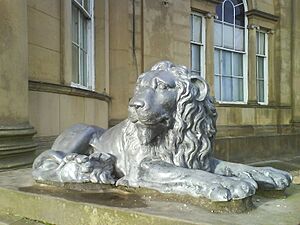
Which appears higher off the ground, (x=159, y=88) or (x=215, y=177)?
(x=159, y=88)

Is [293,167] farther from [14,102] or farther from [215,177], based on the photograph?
[215,177]

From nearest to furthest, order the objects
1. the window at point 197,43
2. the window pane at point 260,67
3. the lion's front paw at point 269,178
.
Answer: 1. the lion's front paw at point 269,178
2. the window at point 197,43
3. the window pane at point 260,67

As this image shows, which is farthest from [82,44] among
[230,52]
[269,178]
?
[230,52]

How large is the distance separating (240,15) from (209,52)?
2642mm

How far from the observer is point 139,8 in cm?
1034

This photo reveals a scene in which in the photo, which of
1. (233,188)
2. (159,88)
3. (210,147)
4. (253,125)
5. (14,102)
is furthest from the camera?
(253,125)

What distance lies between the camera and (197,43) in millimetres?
12906

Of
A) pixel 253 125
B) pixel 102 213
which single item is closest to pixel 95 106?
pixel 102 213

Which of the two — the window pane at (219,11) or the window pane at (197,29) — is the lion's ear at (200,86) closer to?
the window pane at (197,29)

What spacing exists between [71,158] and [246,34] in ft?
42.8

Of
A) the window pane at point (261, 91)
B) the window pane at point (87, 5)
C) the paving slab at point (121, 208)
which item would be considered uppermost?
the window pane at point (87, 5)

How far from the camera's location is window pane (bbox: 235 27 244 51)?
1466 cm

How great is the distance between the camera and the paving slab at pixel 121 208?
6.82ft

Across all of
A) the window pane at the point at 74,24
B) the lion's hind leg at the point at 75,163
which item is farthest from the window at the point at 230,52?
the lion's hind leg at the point at 75,163
